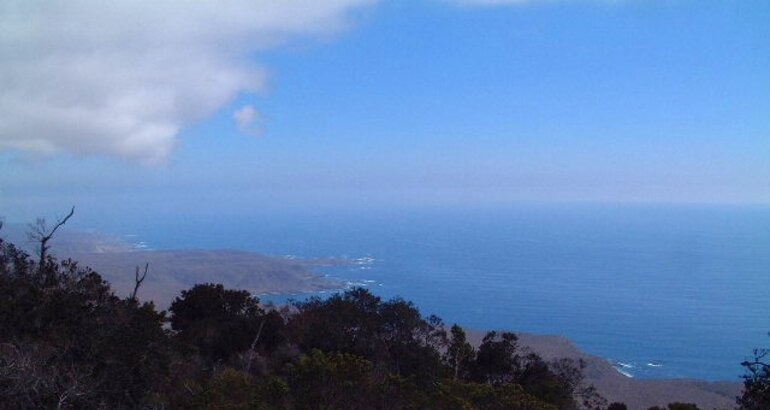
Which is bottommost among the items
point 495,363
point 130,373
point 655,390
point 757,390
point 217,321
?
point 655,390

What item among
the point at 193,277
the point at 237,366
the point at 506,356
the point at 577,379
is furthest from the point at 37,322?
the point at 193,277

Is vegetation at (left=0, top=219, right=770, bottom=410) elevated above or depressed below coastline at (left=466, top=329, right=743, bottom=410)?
above

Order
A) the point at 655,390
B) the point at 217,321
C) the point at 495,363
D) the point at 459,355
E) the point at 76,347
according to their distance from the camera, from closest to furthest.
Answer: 1. the point at 76,347
2. the point at 459,355
3. the point at 495,363
4. the point at 217,321
5. the point at 655,390

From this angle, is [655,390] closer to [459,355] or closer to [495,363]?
[495,363]

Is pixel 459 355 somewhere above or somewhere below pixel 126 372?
below

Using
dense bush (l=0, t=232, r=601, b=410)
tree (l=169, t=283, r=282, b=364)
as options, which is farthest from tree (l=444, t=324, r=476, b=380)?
tree (l=169, t=283, r=282, b=364)

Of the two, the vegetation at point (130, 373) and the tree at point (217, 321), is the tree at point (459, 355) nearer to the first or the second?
the vegetation at point (130, 373)

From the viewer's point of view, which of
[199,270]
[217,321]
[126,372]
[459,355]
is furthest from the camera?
[199,270]

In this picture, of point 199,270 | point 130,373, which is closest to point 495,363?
point 130,373

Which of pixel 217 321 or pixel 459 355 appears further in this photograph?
pixel 217 321

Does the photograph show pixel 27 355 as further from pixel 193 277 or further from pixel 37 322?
pixel 193 277

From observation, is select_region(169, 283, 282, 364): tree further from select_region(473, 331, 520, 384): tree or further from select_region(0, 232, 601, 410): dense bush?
select_region(473, 331, 520, 384): tree
